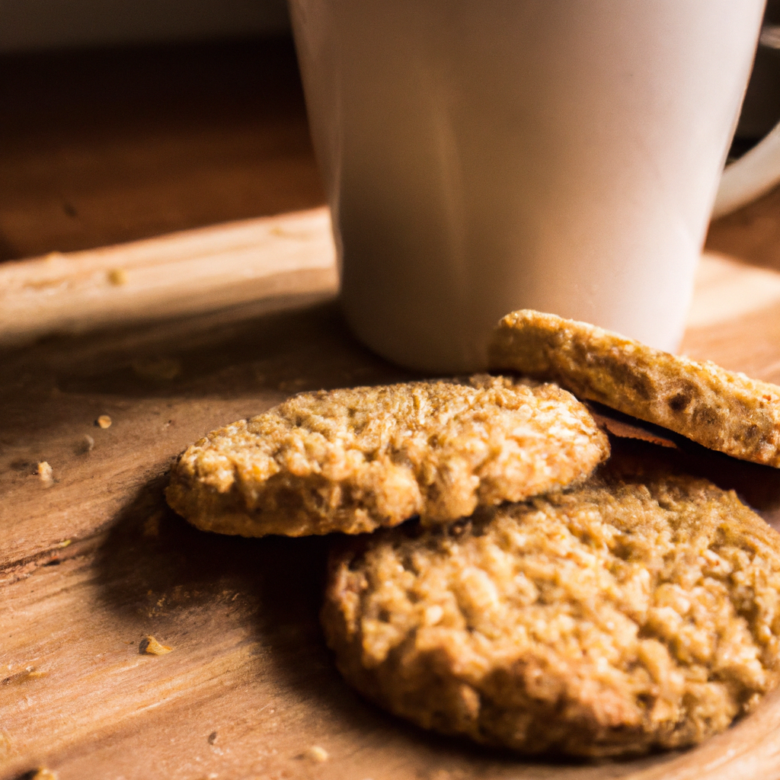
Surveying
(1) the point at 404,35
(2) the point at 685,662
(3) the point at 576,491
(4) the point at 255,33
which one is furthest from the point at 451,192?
(4) the point at 255,33

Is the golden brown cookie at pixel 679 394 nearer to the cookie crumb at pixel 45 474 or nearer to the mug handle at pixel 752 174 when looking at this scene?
the mug handle at pixel 752 174

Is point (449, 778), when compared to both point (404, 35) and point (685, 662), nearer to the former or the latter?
point (685, 662)

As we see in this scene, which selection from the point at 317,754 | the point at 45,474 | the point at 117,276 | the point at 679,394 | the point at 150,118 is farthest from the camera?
the point at 150,118

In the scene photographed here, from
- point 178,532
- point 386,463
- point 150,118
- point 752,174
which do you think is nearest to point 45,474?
point 178,532

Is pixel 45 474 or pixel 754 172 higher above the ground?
pixel 754 172

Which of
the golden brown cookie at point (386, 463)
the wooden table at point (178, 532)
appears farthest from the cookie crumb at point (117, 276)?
the golden brown cookie at point (386, 463)

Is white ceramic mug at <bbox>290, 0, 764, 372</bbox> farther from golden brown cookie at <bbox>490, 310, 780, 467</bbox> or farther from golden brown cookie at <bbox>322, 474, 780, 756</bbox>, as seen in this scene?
golden brown cookie at <bbox>322, 474, 780, 756</bbox>

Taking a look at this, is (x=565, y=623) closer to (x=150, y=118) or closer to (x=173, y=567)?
(x=173, y=567)
